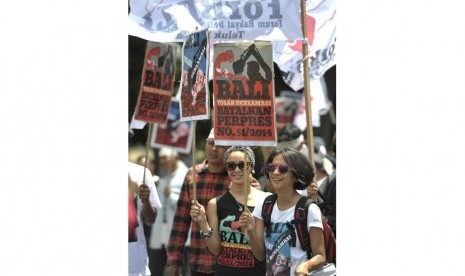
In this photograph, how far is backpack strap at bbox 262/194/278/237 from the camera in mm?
7348

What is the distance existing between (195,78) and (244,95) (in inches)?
23.3

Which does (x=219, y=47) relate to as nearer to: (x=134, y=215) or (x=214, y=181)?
(x=214, y=181)

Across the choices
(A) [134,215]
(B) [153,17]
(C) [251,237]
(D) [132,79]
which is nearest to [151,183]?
(A) [134,215]

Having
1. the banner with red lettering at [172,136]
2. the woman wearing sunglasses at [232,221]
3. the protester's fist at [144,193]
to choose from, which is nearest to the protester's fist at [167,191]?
the banner with red lettering at [172,136]

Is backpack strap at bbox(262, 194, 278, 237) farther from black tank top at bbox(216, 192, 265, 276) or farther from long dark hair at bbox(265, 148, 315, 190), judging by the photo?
black tank top at bbox(216, 192, 265, 276)

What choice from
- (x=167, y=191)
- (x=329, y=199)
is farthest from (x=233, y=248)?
(x=167, y=191)

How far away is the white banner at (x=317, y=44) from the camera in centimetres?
979

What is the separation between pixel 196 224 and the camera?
8891 millimetres

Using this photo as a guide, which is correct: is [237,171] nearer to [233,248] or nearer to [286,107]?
[233,248]

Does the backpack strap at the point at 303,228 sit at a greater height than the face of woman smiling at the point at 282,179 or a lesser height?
lesser

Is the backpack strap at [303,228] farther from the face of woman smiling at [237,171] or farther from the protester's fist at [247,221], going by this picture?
the face of woman smiling at [237,171]

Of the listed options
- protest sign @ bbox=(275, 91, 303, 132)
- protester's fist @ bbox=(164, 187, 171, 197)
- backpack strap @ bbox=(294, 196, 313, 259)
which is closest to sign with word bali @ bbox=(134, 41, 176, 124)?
backpack strap @ bbox=(294, 196, 313, 259)

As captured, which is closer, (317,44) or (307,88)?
(307,88)

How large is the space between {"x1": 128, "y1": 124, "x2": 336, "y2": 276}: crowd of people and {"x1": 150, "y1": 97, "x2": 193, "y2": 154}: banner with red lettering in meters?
2.88
